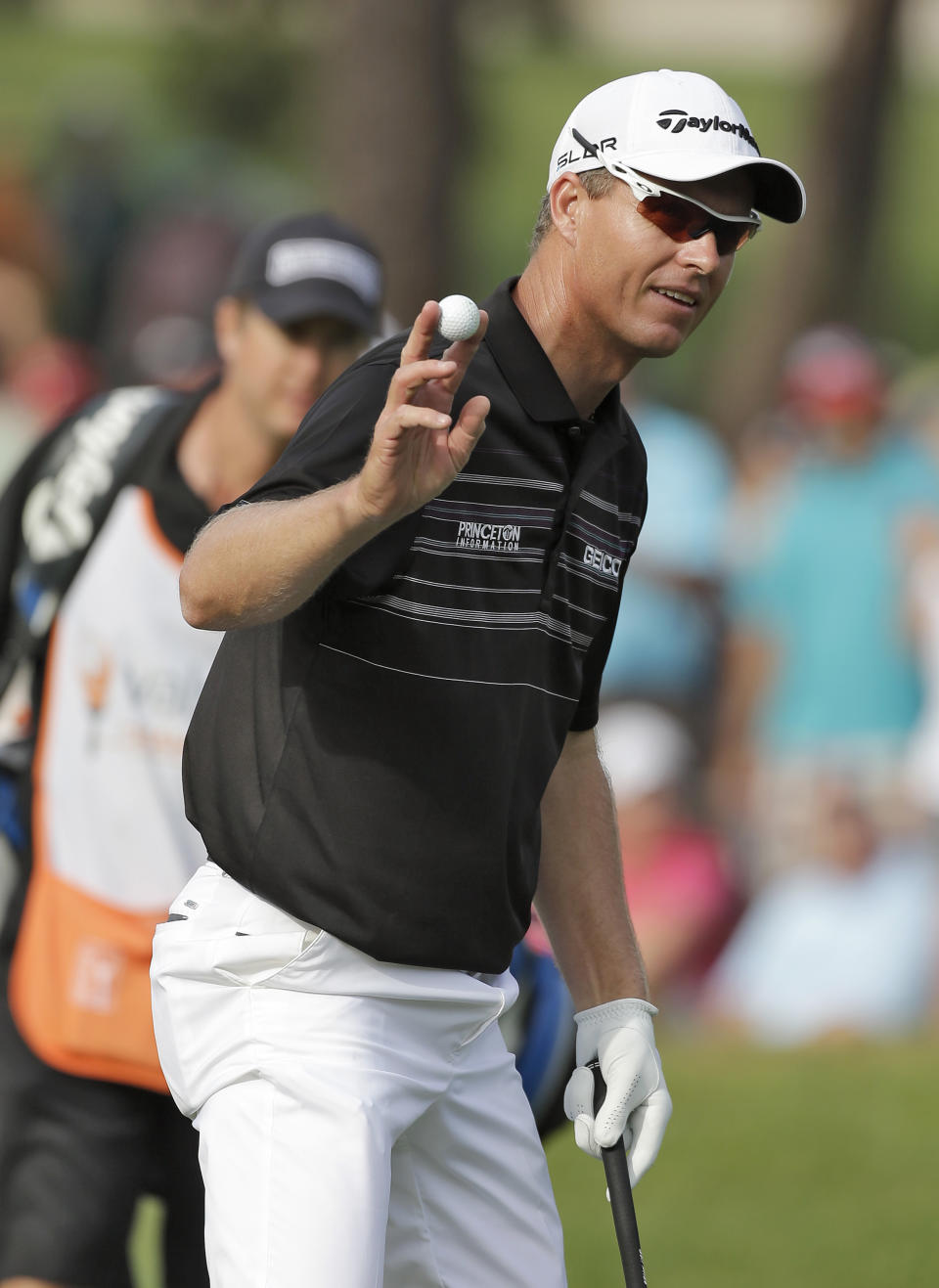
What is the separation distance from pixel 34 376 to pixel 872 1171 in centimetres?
594

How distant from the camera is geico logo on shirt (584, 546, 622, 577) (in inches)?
120

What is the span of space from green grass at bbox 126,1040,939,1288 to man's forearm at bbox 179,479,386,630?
3262 mm

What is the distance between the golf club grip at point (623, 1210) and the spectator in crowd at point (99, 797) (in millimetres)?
1062

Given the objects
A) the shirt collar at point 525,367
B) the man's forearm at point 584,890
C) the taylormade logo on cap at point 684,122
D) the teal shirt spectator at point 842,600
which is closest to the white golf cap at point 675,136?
the taylormade logo on cap at point 684,122

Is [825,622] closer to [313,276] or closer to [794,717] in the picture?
[794,717]

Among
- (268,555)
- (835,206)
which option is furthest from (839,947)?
(835,206)

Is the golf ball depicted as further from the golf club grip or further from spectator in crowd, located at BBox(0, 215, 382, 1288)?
spectator in crowd, located at BBox(0, 215, 382, 1288)

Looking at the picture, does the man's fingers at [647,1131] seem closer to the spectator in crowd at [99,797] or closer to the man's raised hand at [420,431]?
the spectator in crowd at [99,797]

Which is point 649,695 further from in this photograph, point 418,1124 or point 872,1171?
point 418,1124

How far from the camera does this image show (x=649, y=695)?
27.4 ft

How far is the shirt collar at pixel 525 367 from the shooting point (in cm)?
Answer: 292

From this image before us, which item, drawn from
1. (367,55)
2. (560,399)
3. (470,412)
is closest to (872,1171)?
(560,399)

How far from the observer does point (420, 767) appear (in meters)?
2.86

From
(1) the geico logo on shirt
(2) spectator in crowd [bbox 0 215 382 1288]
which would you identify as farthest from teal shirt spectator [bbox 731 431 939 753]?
(1) the geico logo on shirt
